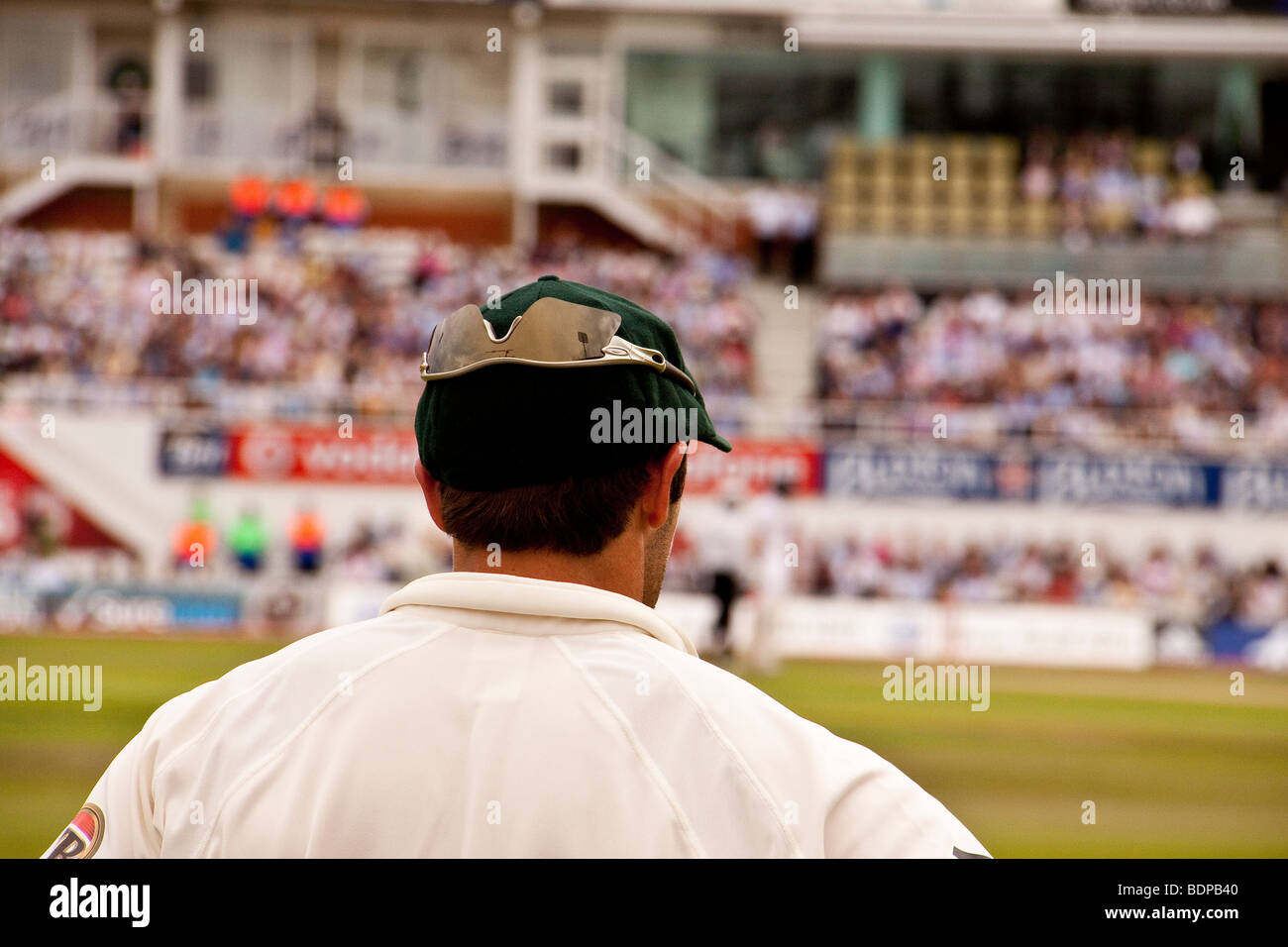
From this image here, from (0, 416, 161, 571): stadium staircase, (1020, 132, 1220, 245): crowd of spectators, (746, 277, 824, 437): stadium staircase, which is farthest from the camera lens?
(1020, 132, 1220, 245): crowd of spectators

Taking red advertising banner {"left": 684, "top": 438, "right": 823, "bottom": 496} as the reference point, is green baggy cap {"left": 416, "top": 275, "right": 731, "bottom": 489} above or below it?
above

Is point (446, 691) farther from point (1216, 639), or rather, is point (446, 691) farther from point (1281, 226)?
point (1281, 226)

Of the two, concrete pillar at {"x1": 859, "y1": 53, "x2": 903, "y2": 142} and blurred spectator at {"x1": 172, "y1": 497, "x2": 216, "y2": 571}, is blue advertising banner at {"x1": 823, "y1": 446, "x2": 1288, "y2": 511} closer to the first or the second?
blurred spectator at {"x1": 172, "y1": 497, "x2": 216, "y2": 571}

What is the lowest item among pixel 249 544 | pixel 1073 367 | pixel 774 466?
pixel 249 544

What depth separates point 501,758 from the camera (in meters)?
1.73

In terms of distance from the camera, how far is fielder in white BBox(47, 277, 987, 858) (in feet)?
5.60

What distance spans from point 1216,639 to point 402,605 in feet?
76.1

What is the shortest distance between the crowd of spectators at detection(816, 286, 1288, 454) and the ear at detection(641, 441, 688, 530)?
2413 cm

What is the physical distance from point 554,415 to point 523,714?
36 cm

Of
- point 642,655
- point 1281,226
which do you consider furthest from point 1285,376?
point 642,655

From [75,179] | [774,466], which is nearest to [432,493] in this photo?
[774,466]

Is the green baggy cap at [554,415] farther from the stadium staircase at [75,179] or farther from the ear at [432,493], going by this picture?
the stadium staircase at [75,179]

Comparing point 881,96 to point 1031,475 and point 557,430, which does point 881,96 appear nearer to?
point 1031,475

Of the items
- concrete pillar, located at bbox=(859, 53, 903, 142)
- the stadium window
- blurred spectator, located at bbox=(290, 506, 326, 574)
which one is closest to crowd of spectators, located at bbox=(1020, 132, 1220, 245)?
concrete pillar, located at bbox=(859, 53, 903, 142)
